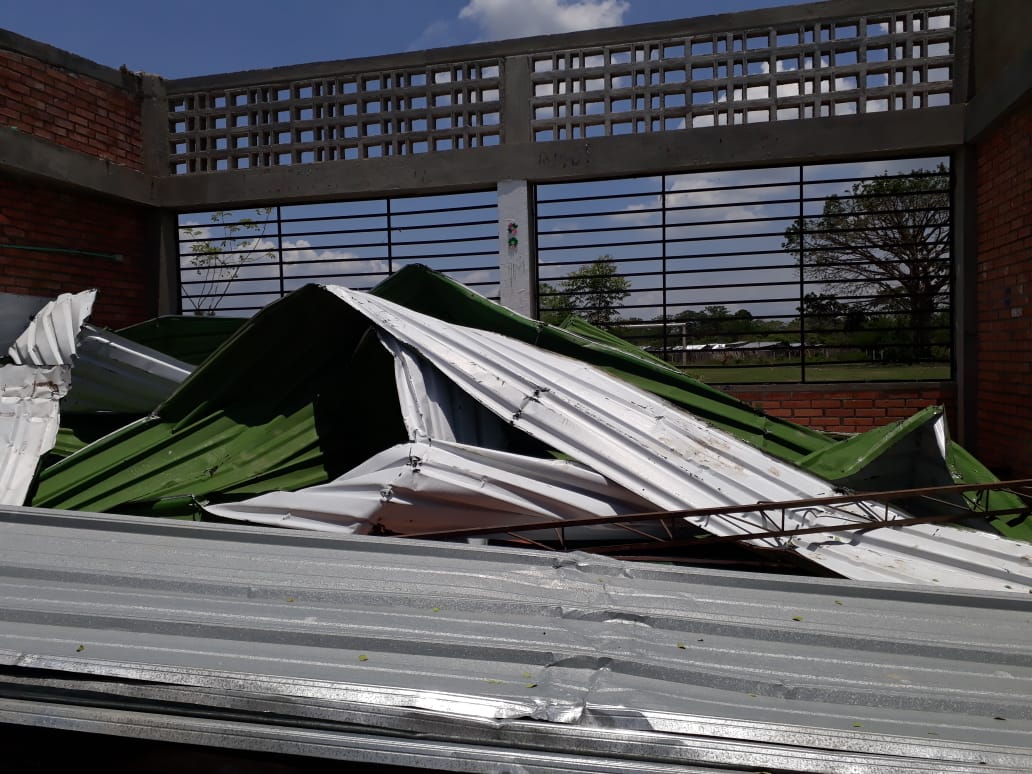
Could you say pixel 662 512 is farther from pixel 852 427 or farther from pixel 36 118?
pixel 36 118

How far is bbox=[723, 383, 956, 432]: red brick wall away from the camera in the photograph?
5.76 meters

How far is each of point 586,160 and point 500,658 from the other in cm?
523

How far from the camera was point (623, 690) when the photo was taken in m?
1.47

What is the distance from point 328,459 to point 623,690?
2190mm

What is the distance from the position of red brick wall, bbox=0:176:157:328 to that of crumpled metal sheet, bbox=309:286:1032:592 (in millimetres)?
4364

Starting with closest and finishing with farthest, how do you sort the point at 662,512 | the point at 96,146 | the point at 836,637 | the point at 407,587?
the point at 836,637
the point at 407,587
the point at 662,512
the point at 96,146

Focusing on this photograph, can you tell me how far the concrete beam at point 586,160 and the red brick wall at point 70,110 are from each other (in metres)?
0.55

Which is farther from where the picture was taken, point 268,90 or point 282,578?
point 268,90

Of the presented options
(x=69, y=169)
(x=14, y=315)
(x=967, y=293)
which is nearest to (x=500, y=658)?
(x=14, y=315)

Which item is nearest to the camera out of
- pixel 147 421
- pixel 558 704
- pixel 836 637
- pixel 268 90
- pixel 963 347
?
pixel 558 704

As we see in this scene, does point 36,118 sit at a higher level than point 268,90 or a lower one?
lower

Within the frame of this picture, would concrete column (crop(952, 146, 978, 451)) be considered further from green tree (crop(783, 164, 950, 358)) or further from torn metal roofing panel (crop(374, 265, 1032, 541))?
torn metal roofing panel (crop(374, 265, 1032, 541))

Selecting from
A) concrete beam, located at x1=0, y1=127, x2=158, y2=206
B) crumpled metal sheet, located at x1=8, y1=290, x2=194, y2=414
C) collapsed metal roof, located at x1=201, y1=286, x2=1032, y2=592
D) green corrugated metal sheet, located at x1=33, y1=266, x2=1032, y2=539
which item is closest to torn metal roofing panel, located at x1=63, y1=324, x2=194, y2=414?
crumpled metal sheet, located at x1=8, y1=290, x2=194, y2=414

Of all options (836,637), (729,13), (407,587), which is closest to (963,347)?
(729,13)
